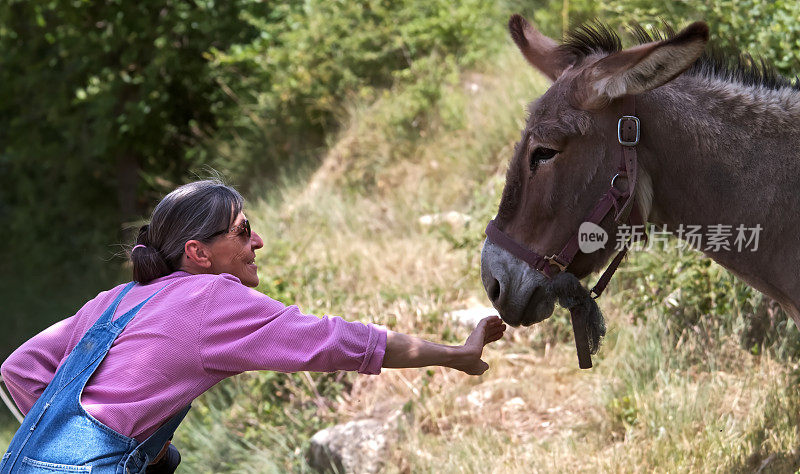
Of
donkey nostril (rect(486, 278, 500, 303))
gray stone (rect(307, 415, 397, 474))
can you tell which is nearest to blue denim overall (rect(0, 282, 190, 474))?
donkey nostril (rect(486, 278, 500, 303))

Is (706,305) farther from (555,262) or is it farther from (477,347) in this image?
(477,347)

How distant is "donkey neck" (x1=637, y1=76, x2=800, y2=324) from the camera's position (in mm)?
2654

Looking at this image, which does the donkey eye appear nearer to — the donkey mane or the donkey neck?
the donkey neck

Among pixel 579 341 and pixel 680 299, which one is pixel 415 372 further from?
pixel 579 341

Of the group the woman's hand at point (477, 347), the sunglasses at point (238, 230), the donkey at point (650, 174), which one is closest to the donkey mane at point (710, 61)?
the donkey at point (650, 174)

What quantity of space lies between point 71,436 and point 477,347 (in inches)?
49.3

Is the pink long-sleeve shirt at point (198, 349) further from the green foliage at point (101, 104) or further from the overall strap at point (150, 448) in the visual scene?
the green foliage at point (101, 104)

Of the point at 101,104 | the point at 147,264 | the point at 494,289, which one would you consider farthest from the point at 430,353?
the point at 101,104

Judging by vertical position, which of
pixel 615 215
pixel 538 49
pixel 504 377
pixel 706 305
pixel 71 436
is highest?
pixel 538 49

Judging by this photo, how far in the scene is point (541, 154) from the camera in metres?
2.74

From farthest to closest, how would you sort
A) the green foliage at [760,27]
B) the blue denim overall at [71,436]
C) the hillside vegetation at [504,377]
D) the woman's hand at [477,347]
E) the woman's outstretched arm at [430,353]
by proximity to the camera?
the green foliage at [760,27]
the hillside vegetation at [504,377]
the woman's hand at [477,347]
the woman's outstretched arm at [430,353]
the blue denim overall at [71,436]

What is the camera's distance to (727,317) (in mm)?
4547

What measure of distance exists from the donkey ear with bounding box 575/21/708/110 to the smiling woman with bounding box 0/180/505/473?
969 mm

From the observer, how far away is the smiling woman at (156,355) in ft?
7.32
